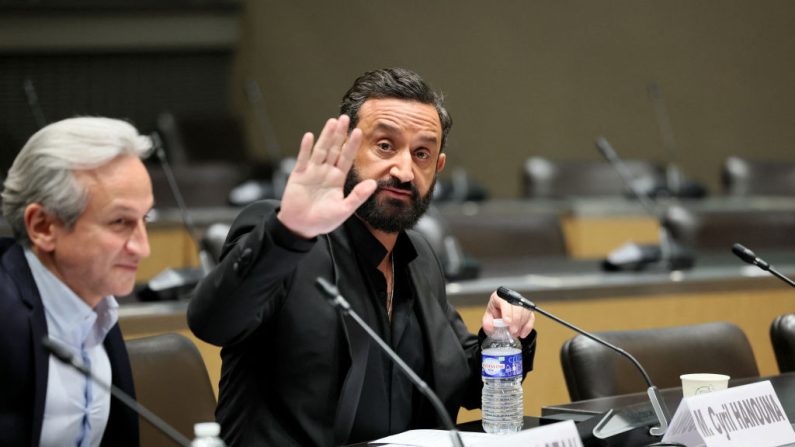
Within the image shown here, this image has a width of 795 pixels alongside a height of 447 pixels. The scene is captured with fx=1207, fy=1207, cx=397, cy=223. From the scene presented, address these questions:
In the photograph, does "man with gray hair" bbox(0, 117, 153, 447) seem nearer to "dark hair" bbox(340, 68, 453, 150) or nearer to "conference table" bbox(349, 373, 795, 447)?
"conference table" bbox(349, 373, 795, 447)

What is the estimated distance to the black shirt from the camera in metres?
2.40

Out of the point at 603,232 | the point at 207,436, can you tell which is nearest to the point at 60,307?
the point at 207,436

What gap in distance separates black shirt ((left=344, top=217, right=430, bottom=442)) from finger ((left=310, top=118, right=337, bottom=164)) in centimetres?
43

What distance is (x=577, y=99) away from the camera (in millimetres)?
8172

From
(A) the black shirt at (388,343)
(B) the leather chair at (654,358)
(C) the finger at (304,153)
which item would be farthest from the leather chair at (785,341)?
(C) the finger at (304,153)

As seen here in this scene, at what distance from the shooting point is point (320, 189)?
83.4 inches

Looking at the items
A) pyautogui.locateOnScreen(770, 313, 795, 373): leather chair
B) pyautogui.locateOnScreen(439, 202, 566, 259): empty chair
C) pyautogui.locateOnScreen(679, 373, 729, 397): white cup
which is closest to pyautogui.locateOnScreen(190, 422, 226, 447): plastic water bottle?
pyautogui.locateOnScreen(679, 373, 729, 397): white cup

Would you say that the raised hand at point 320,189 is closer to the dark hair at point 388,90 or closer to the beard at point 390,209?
the beard at point 390,209

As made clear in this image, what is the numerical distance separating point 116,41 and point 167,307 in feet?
16.6

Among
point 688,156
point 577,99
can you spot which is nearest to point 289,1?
point 577,99

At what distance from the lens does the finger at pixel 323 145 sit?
2.10 metres

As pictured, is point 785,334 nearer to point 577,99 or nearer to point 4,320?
point 4,320

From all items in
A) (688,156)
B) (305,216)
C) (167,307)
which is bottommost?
(688,156)

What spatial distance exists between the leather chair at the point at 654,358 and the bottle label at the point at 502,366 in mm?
302
